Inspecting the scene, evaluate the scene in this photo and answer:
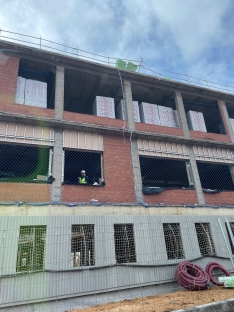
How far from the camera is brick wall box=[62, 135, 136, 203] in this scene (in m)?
9.72

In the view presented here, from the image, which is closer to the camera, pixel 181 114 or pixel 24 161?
pixel 24 161

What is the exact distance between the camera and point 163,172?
1579 cm

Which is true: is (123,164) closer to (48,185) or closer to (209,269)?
(48,185)

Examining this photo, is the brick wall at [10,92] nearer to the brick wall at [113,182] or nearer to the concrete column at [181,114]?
the brick wall at [113,182]

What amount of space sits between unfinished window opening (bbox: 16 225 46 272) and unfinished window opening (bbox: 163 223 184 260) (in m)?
4.98

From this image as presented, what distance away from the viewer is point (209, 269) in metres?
9.33

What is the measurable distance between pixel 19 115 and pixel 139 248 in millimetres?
7308

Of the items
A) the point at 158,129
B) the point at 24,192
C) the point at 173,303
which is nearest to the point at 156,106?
the point at 158,129

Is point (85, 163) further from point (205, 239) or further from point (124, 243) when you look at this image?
point (205, 239)

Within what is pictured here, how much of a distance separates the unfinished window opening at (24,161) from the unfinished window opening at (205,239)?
7254 mm

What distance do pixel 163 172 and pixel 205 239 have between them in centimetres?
601

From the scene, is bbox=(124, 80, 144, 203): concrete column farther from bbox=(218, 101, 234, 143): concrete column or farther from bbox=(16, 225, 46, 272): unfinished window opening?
bbox=(218, 101, 234, 143): concrete column

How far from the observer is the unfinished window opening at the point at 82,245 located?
324 inches

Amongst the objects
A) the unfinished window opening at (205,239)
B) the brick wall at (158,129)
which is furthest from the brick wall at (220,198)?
the brick wall at (158,129)
